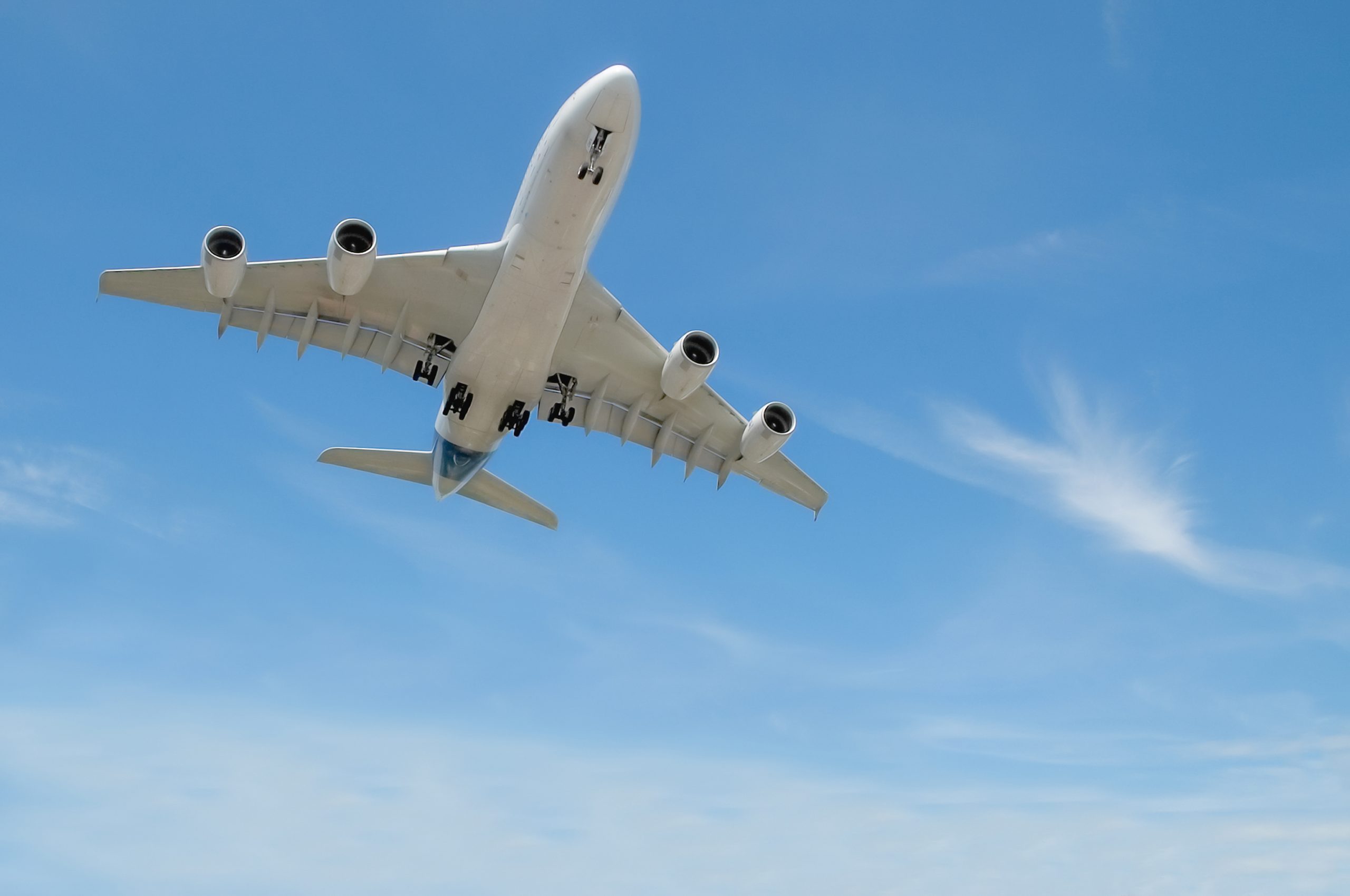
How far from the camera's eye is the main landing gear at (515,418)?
23841 millimetres

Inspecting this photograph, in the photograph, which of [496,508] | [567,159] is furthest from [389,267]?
[496,508]

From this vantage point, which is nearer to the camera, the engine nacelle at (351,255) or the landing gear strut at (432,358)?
the engine nacelle at (351,255)

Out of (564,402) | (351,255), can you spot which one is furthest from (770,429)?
(351,255)

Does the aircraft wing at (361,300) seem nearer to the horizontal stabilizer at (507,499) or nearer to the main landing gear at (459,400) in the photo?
the main landing gear at (459,400)

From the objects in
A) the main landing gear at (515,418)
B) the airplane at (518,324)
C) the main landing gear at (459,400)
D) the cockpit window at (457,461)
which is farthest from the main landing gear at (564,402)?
the main landing gear at (459,400)

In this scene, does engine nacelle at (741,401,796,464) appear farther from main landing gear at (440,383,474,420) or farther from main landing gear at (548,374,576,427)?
main landing gear at (440,383,474,420)

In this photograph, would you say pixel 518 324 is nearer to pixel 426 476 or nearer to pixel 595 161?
pixel 595 161

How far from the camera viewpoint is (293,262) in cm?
2266

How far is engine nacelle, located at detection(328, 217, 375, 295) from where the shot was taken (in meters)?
20.8

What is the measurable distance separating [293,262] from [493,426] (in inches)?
211

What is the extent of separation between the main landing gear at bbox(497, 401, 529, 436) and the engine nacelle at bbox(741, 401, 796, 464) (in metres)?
4.94

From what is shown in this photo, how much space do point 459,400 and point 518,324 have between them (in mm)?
3064

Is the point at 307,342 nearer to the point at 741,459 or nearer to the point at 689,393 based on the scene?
the point at 689,393

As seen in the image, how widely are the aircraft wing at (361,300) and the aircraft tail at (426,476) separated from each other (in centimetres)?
316
